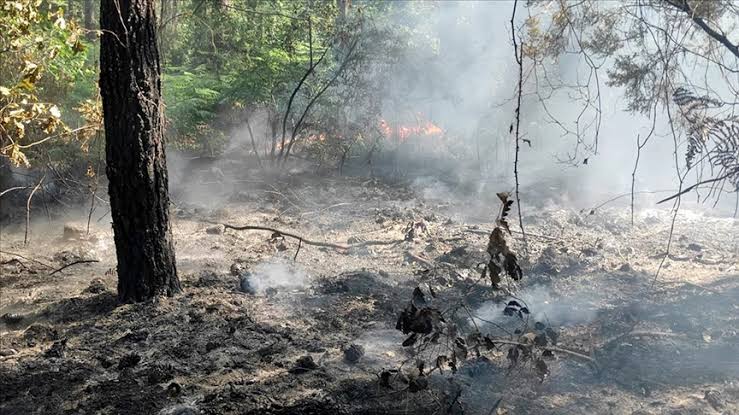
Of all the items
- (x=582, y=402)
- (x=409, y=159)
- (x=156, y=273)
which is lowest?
(x=582, y=402)

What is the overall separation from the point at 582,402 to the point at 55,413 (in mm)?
3452

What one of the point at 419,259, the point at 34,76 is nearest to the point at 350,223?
the point at 419,259

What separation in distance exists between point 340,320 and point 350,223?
3412mm

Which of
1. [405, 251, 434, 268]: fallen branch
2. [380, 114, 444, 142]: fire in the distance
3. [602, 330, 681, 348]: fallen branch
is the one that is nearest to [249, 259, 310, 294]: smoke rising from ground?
[405, 251, 434, 268]: fallen branch

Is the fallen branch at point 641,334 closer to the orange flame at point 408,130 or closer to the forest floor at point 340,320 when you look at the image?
the forest floor at point 340,320

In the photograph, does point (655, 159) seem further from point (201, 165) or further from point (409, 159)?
point (201, 165)

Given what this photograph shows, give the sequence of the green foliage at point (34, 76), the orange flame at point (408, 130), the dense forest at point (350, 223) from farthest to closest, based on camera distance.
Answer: the orange flame at point (408, 130) → the green foliage at point (34, 76) → the dense forest at point (350, 223)

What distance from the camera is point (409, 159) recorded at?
12.5m

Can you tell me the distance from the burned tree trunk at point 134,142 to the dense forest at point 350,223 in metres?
0.02

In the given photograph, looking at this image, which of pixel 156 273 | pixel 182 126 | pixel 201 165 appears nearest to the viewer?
pixel 156 273

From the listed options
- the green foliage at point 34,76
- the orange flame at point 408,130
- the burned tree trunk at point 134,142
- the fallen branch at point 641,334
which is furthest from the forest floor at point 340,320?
the orange flame at point 408,130

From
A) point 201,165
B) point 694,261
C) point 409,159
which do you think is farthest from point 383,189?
point 694,261

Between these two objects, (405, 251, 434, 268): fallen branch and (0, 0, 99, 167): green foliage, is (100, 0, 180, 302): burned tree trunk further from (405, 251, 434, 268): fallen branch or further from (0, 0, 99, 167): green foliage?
(405, 251, 434, 268): fallen branch

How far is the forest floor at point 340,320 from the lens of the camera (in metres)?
4.02
